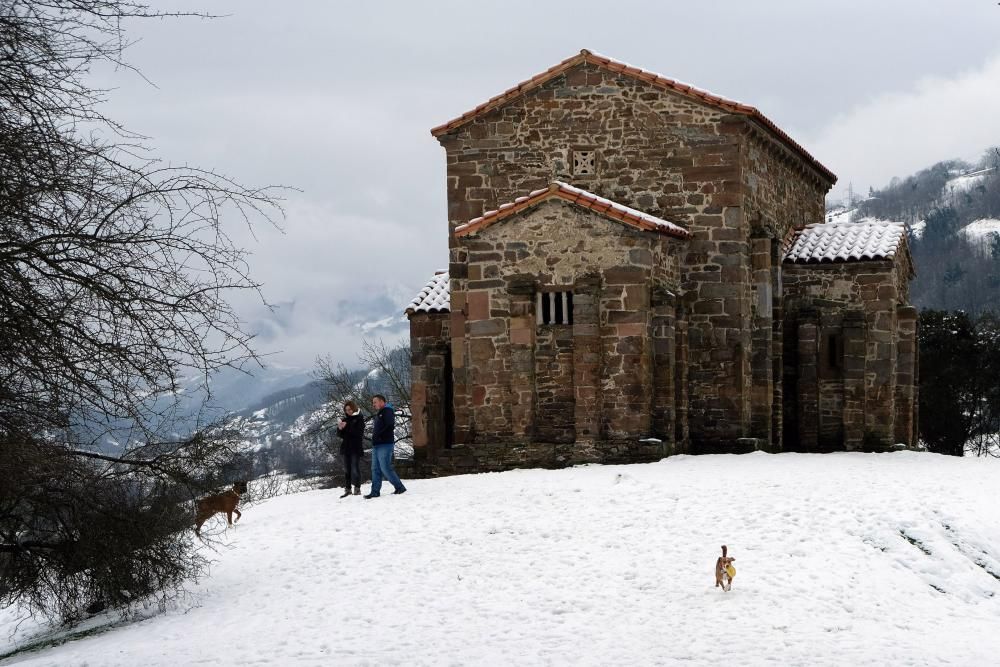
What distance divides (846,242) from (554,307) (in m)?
7.84

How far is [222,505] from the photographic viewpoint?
659 inches

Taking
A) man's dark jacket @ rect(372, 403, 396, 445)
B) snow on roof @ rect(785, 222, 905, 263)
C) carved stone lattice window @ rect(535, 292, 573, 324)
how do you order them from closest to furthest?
man's dark jacket @ rect(372, 403, 396, 445)
carved stone lattice window @ rect(535, 292, 573, 324)
snow on roof @ rect(785, 222, 905, 263)

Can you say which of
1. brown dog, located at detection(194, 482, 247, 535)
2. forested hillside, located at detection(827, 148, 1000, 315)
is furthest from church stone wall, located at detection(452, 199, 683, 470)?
forested hillside, located at detection(827, 148, 1000, 315)

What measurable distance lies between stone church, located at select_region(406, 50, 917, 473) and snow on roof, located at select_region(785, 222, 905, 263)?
56mm

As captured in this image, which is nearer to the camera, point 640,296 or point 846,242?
point 640,296

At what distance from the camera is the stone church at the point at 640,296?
20281mm

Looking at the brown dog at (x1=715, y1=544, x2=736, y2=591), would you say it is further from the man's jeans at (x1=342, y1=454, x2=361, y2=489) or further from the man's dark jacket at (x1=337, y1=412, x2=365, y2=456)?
the man's dark jacket at (x1=337, y1=412, x2=365, y2=456)

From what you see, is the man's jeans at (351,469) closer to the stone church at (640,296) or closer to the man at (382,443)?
the man at (382,443)

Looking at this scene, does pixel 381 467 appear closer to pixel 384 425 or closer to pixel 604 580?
pixel 384 425

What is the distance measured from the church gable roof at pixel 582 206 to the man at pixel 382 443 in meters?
4.45

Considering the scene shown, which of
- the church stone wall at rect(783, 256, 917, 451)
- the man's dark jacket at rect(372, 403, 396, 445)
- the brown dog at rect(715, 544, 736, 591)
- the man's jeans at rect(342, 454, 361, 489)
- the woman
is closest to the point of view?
the brown dog at rect(715, 544, 736, 591)

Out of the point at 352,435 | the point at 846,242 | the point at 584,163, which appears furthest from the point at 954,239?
the point at 352,435

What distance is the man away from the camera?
18.0m

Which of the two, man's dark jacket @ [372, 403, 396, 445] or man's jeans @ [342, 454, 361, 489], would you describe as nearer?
man's dark jacket @ [372, 403, 396, 445]
